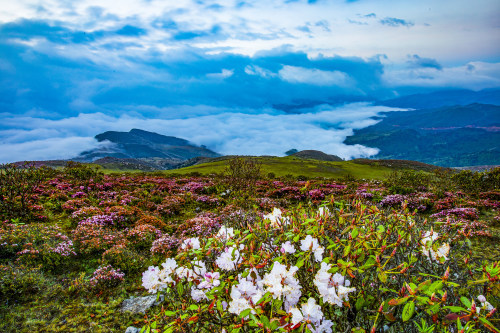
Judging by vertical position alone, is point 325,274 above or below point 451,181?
above

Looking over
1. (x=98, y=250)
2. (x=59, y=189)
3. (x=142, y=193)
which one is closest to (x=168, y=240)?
(x=98, y=250)

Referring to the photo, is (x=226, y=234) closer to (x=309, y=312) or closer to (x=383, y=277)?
(x=309, y=312)

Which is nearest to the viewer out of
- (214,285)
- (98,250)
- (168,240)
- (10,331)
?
(214,285)

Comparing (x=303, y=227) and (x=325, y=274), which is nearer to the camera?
(x=325, y=274)

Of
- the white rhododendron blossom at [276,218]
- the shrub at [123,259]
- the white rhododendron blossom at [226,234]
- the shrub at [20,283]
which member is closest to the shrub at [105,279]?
the shrub at [123,259]

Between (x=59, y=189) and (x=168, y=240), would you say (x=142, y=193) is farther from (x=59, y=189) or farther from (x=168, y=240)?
(x=168, y=240)

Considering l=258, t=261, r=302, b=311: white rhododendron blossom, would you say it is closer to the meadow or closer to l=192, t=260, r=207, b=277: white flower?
the meadow

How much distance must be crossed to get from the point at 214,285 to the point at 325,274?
105 centimetres

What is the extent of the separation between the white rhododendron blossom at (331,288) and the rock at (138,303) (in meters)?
4.37

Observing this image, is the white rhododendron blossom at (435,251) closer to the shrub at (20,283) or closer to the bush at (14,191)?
the shrub at (20,283)

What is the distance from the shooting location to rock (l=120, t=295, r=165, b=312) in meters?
5.47

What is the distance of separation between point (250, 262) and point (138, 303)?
4.52m

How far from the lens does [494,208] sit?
12.8m

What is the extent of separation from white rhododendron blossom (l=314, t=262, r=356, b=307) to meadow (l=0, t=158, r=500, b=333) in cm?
1
